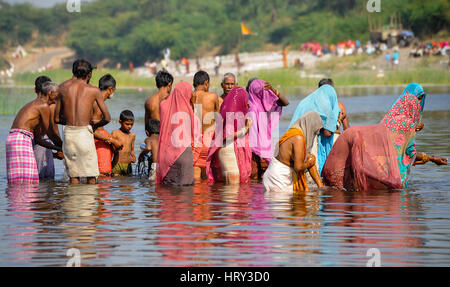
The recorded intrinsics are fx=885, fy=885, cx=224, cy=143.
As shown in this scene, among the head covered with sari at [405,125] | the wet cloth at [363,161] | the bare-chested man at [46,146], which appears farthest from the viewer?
the bare-chested man at [46,146]

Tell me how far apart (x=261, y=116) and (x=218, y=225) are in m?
3.27

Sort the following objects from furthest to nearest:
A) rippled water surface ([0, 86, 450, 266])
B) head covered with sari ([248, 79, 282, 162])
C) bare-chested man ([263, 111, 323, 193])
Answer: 1. head covered with sari ([248, 79, 282, 162])
2. bare-chested man ([263, 111, 323, 193])
3. rippled water surface ([0, 86, 450, 266])

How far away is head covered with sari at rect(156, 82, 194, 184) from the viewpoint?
10.1 m

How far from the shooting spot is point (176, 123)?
10102 millimetres

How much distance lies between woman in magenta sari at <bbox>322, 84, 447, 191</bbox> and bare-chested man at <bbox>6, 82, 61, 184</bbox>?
3.30m

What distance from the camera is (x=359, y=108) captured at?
26141mm

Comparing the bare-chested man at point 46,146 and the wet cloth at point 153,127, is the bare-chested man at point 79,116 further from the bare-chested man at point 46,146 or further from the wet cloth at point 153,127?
the wet cloth at point 153,127

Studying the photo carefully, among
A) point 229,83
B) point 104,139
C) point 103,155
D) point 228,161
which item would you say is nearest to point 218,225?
point 228,161

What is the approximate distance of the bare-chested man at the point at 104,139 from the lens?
10.6 m

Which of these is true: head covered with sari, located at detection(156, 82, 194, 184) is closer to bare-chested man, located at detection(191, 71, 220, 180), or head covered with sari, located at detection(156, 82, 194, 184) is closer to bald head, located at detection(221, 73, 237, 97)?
bare-chested man, located at detection(191, 71, 220, 180)

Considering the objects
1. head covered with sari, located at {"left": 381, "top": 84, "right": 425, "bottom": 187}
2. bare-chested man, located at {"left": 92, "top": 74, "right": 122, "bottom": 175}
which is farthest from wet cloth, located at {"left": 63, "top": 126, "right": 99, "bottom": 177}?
head covered with sari, located at {"left": 381, "top": 84, "right": 425, "bottom": 187}

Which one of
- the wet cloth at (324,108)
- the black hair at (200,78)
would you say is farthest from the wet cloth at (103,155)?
the wet cloth at (324,108)

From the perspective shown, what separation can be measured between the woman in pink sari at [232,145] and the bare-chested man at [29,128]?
→ 1878mm

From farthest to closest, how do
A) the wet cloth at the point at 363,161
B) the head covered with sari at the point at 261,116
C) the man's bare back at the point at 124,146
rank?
the man's bare back at the point at 124,146, the head covered with sari at the point at 261,116, the wet cloth at the point at 363,161
